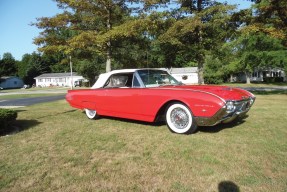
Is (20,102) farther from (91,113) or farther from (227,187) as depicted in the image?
(227,187)

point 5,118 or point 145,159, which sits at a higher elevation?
point 5,118

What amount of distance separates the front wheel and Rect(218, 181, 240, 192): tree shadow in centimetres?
228

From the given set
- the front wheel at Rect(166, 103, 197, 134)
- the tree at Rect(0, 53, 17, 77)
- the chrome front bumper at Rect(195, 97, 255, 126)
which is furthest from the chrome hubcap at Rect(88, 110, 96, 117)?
the tree at Rect(0, 53, 17, 77)

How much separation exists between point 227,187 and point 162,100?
9.49ft

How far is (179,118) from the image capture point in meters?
5.84

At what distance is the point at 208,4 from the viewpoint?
1811 centimetres

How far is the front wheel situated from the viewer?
5.68 m

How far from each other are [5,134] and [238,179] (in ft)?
17.8

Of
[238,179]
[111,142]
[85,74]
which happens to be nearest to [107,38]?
[111,142]

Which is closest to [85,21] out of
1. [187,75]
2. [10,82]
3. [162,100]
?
[162,100]

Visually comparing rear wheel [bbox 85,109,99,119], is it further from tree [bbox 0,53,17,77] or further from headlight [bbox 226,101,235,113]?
tree [bbox 0,53,17,77]

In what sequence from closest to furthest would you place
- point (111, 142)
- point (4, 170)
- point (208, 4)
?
point (4, 170) → point (111, 142) → point (208, 4)

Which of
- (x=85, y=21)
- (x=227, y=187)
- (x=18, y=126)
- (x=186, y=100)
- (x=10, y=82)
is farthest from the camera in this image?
(x=10, y=82)

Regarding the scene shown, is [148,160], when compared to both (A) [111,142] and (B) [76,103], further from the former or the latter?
(B) [76,103]
